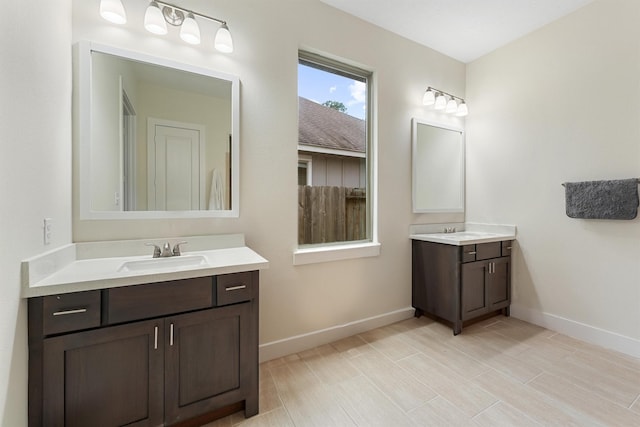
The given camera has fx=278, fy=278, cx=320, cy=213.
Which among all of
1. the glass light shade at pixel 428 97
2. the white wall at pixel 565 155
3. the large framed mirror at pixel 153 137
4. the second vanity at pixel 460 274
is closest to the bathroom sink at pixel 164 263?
the large framed mirror at pixel 153 137

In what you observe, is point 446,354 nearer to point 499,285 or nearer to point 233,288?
point 499,285

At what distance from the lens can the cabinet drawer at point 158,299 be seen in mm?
1223

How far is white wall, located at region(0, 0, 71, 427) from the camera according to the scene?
978mm

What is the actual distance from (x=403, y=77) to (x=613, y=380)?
287 cm

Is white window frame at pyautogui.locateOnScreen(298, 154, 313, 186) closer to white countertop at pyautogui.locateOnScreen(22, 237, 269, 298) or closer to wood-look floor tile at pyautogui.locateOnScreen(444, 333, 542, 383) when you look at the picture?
white countertop at pyautogui.locateOnScreen(22, 237, 269, 298)

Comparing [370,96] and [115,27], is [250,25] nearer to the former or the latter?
[115,27]

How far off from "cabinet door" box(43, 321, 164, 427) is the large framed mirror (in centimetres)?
74

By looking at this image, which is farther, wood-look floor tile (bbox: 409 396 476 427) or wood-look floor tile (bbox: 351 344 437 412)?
wood-look floor tile (bbox: 351 344 437 412)

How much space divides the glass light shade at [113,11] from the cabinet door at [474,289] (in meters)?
3.00

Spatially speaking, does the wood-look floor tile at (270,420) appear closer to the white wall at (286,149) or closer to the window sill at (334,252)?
the white wall at (286,149)

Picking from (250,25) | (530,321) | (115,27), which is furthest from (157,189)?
(530,321)

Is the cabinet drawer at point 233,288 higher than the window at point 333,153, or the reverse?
the window at point 333,153

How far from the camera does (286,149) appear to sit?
2.17 meters

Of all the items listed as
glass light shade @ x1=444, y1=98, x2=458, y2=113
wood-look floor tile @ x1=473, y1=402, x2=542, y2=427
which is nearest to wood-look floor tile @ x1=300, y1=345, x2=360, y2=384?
wood-look floor tile @ x1=473, y1=402, x2=542, y2=427
